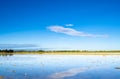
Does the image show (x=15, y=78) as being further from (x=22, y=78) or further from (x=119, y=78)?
(x=119, y=78)

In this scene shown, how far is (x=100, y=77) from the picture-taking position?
53.2 feet

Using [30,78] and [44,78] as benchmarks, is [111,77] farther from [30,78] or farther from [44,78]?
[30,78]

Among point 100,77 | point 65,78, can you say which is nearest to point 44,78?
point 65,78

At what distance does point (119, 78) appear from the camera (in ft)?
51.6

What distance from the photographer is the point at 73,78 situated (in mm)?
15727

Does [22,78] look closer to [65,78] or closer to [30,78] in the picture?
[30,78]

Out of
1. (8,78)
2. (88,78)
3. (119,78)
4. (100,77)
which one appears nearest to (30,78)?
(8,78)

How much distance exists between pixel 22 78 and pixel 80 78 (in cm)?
452

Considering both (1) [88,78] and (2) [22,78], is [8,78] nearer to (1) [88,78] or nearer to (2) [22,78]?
(2) [22,78]

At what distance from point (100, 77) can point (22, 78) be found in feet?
20.3

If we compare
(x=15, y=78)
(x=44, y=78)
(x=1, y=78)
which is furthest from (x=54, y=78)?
(x=1, y=78)

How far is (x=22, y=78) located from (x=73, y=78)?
3.97 m

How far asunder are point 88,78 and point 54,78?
8.69 feet

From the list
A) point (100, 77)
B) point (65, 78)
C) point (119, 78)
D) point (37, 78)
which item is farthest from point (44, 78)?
point (119, 78)
